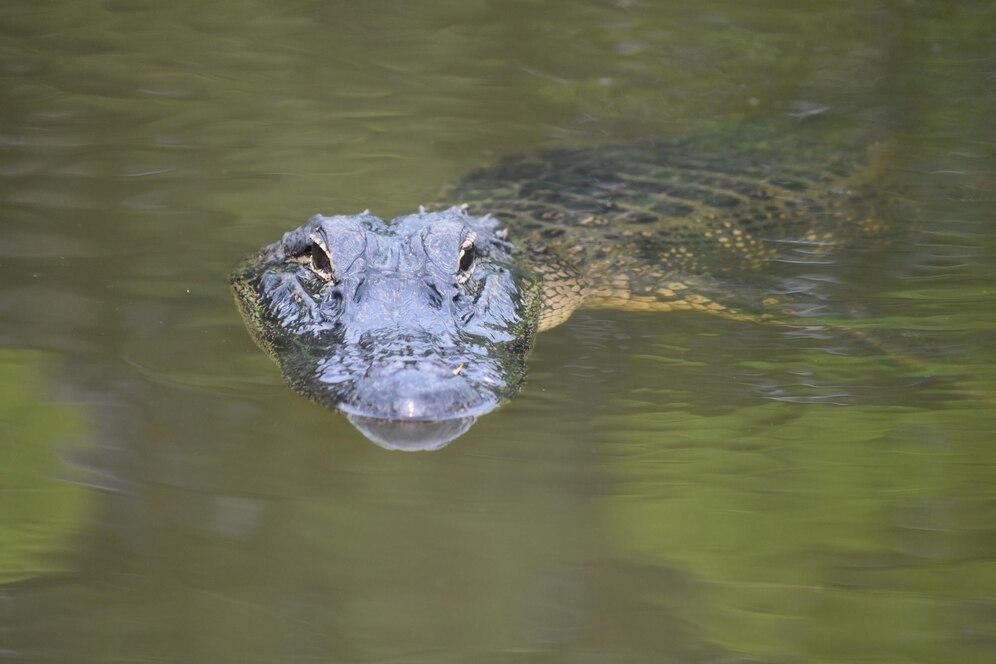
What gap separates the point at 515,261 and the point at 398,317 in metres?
1.17

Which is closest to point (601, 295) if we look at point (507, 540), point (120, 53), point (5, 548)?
point (507, 540)

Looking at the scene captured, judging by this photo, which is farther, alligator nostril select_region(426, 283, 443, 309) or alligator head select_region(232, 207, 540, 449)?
alligator nostril select_region(426, 283, 443, 309)

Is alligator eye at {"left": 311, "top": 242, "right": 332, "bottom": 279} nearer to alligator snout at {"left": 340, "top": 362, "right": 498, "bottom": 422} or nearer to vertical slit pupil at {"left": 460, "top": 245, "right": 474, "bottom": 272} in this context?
vertical slit pupil at {"left": 460, "top": 245, "right": 474, "bottom": 272}

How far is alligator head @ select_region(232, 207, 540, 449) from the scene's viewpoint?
3248 mm

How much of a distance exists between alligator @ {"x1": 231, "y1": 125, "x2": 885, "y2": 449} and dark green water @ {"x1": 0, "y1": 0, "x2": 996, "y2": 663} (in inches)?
8.9

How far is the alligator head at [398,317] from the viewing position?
3248 mm

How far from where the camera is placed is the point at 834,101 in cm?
698

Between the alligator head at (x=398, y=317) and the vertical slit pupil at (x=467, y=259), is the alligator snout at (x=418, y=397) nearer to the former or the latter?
the alligator head at (x=398, y=317)

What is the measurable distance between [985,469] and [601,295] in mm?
1823

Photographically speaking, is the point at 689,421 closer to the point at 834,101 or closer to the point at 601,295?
the point at 601,295

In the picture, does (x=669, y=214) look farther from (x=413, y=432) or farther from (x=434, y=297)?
(x=413, y=432)

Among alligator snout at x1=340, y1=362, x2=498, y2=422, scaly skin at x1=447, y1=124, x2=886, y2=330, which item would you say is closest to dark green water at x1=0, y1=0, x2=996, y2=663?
scaly skin at x1=447, y1=124, x2=886, y2=330

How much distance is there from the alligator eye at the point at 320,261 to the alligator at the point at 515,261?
0.4 inches

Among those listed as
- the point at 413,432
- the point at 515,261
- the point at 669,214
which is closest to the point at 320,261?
the point at 515,261
